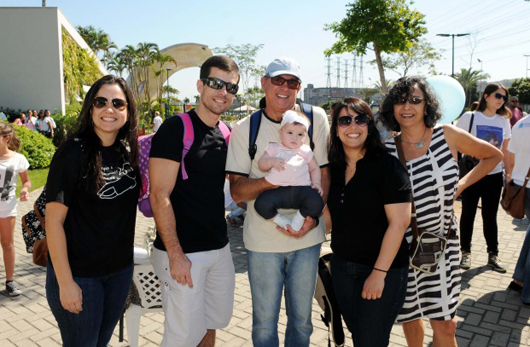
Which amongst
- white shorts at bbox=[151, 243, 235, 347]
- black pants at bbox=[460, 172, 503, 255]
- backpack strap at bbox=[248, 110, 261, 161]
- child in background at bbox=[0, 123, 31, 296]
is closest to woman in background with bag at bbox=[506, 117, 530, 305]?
black pants at bbox=[460, 172, 503, 255]

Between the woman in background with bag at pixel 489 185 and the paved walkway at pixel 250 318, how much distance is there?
0.97ft

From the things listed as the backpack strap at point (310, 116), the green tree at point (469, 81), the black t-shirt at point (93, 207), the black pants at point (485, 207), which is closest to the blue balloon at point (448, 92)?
the black pants at point (485, 207)

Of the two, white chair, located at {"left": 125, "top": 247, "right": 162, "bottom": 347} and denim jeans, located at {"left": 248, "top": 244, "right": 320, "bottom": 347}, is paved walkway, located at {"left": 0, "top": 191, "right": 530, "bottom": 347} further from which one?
denim jeans, located at {"left": 248, "top": 244, "right": 320, "bottom": 347}

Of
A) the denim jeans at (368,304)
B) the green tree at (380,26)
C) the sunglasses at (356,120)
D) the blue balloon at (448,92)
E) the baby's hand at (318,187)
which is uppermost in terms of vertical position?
the green tree at (380,26)

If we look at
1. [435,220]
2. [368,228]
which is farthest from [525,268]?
[368,228]

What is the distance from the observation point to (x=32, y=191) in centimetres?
1073

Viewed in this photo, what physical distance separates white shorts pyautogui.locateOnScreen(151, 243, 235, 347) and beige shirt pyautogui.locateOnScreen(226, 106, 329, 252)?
0.30 meters

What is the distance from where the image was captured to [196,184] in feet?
8.42

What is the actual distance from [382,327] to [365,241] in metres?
0.53

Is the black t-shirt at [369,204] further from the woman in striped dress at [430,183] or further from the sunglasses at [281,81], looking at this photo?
the sunglasses at [281,81]

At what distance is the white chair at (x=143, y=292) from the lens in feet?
10.3

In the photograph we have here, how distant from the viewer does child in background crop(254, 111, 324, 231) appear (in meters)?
2.52

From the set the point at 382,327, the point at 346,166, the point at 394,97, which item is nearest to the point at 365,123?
the point at 346,166

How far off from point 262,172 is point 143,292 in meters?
1.43
